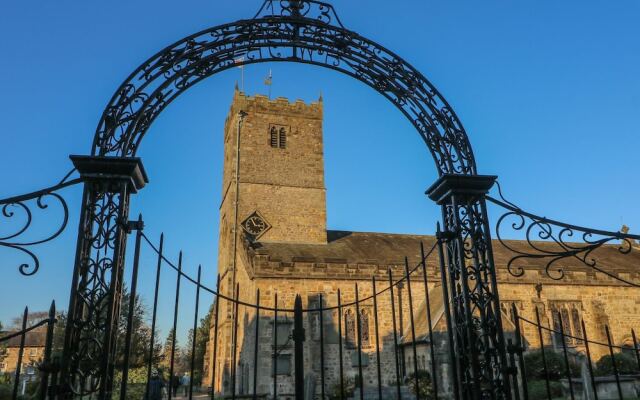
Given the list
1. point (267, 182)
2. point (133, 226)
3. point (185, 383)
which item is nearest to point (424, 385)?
point (185, 383)

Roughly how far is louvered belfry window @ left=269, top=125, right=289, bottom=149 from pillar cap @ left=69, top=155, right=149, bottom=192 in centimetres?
2612

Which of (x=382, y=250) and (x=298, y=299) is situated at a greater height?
(x=382, y=250)

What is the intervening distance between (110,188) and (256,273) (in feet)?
50.6

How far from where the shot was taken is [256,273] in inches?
786

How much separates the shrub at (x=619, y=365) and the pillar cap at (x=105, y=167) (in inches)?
741

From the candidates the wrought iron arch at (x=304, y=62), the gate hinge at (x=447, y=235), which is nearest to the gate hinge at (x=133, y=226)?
the wrought iron arch at (x=304, y=62)

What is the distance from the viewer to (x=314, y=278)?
20.7 metres

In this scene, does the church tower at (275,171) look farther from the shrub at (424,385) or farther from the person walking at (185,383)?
the shrub at (424,385)

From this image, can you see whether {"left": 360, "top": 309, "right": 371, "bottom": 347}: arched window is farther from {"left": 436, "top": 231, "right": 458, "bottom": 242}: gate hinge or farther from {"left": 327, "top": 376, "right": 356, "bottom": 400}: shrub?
{"left": 436, "top": 231, "right": 458, "bottom": 242}: gate hinge

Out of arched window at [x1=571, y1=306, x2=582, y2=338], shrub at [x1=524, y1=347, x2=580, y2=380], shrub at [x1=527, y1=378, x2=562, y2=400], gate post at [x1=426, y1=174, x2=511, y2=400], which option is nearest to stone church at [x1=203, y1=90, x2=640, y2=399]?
arched window at [x1=571, y1=306, x2=582, y2=338]

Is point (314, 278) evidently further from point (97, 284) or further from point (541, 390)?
point (97, 284)

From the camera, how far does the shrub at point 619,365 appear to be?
1811cm

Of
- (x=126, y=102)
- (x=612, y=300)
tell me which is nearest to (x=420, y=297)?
(x=612, y=300)

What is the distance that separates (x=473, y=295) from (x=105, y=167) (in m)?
4.02
